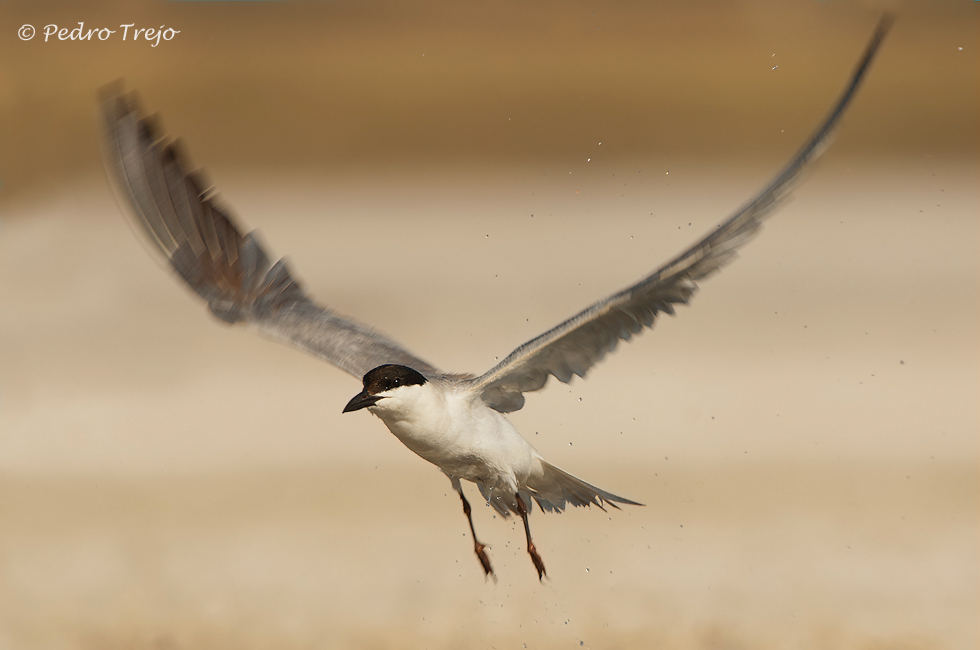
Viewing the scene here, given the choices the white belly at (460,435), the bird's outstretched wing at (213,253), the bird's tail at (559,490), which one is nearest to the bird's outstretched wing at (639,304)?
the white belly at (460,435)

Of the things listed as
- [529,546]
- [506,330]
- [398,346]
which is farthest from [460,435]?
[506,330]

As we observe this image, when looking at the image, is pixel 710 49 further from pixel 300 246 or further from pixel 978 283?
pixel 300 246

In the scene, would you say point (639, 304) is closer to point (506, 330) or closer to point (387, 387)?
point (387, 387)

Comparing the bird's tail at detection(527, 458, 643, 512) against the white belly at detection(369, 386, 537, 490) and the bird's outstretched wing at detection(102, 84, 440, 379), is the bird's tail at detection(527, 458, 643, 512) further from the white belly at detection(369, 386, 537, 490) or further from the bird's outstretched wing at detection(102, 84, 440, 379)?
the bird's outstretched wing at detection(102, 84, 440, 379)

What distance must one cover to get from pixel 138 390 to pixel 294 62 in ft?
19.4

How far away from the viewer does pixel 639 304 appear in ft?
20.6

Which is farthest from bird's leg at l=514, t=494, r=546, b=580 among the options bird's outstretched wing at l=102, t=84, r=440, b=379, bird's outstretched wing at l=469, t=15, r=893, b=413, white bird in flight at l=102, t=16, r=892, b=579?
bird's outstretched wing at l=102, t=84, r=440, b=379

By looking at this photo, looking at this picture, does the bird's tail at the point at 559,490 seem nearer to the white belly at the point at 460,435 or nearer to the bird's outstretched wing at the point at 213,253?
the white belly at the point at 460,435

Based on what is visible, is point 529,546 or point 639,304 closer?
point 639,304

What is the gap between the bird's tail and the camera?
24.1ft

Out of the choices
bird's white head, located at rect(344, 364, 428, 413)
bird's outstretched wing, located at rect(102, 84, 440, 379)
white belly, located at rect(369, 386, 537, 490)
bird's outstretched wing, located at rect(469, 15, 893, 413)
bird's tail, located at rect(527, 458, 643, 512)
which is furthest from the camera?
bird's outstretched wing, located at rect(102, 84, 440, 379)

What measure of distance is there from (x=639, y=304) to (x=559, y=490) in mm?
1809

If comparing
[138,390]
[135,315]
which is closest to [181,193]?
[138,390]

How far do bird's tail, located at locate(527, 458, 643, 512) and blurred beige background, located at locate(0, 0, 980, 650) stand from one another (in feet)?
6.00
